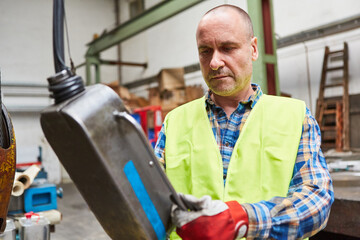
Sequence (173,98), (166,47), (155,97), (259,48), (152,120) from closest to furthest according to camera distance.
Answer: (259,48) < (152,120) < (173,98) < (155,97) < (166,47)

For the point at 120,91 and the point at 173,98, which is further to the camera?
the point at 120,91

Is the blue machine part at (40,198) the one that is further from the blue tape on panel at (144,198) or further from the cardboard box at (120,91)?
the cardboard box at (120,91)

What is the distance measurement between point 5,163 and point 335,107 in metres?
4.46

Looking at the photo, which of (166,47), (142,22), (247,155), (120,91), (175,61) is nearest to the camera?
(247,155)

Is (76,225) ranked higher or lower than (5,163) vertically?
lower

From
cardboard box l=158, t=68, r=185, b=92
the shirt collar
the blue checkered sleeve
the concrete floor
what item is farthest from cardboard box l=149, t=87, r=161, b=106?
the blue checkered sleeve

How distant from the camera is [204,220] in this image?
24.2 inches

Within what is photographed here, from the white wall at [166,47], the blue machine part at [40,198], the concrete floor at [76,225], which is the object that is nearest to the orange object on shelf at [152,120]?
the white wall at [166,47]

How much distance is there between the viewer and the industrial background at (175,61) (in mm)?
2646

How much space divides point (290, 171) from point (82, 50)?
21.4ft

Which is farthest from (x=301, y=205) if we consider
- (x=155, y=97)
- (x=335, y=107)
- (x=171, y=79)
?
(x=155, y=97)

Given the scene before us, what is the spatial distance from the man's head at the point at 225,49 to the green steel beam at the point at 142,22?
272 cm

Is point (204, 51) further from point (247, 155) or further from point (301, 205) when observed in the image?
point (301, 205)

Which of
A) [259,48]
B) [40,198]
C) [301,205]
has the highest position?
[259,48]
